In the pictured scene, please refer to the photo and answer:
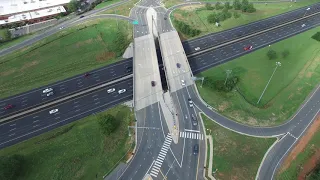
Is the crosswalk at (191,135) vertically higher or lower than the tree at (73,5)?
lower

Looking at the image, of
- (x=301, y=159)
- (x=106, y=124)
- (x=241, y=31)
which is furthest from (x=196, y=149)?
(x=241, y=31)

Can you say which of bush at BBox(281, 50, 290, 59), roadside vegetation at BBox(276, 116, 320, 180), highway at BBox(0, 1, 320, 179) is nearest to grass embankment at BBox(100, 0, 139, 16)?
highway at BBox(0, 1, 320, 179)

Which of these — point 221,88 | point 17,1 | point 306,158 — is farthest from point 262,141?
point 17,1

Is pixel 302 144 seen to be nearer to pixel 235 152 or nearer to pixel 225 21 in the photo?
pixel 235 152

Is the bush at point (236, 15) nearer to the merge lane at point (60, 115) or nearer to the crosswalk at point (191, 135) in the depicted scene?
the merge lane at point (60, 115)

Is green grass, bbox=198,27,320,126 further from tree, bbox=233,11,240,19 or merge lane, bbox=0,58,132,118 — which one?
merge lane, bbox=0,58,132,118

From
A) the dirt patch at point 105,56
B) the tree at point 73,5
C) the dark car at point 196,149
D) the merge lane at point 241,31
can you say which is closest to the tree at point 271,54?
the merge lane at point 241,31

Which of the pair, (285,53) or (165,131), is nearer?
(165,131)
